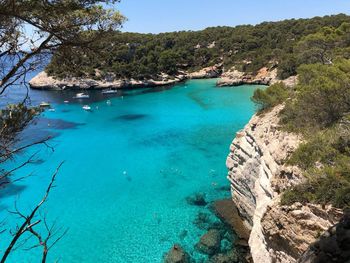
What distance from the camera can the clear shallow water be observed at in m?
15.4

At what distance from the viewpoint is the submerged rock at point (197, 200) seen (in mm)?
18188

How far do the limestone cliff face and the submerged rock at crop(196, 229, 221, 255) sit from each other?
1.82 m

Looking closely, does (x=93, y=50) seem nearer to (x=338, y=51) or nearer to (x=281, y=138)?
(x=281, y=138)

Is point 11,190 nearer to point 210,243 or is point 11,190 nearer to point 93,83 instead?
point 210,243

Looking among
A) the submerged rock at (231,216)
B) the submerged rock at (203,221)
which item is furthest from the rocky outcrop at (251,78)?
the submerged rock at (203,221)

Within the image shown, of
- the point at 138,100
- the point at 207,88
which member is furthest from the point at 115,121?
the point at 207,88

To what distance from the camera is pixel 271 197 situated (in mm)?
11156

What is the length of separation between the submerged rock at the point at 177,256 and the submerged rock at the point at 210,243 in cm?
74

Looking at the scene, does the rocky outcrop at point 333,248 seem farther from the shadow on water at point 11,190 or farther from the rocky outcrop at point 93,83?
the rocky outcrop at point 93,83

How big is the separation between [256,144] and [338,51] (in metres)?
21.1

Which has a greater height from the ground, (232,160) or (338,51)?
(338,51)

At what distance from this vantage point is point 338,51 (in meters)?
30.4

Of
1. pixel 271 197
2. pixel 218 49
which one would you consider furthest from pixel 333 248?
pixel 218 49

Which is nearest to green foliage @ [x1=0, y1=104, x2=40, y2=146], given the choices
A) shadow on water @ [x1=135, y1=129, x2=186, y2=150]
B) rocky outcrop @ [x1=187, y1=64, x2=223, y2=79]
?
shadow on water @ [x1=135, y1=129, x2=186, y2=150]
